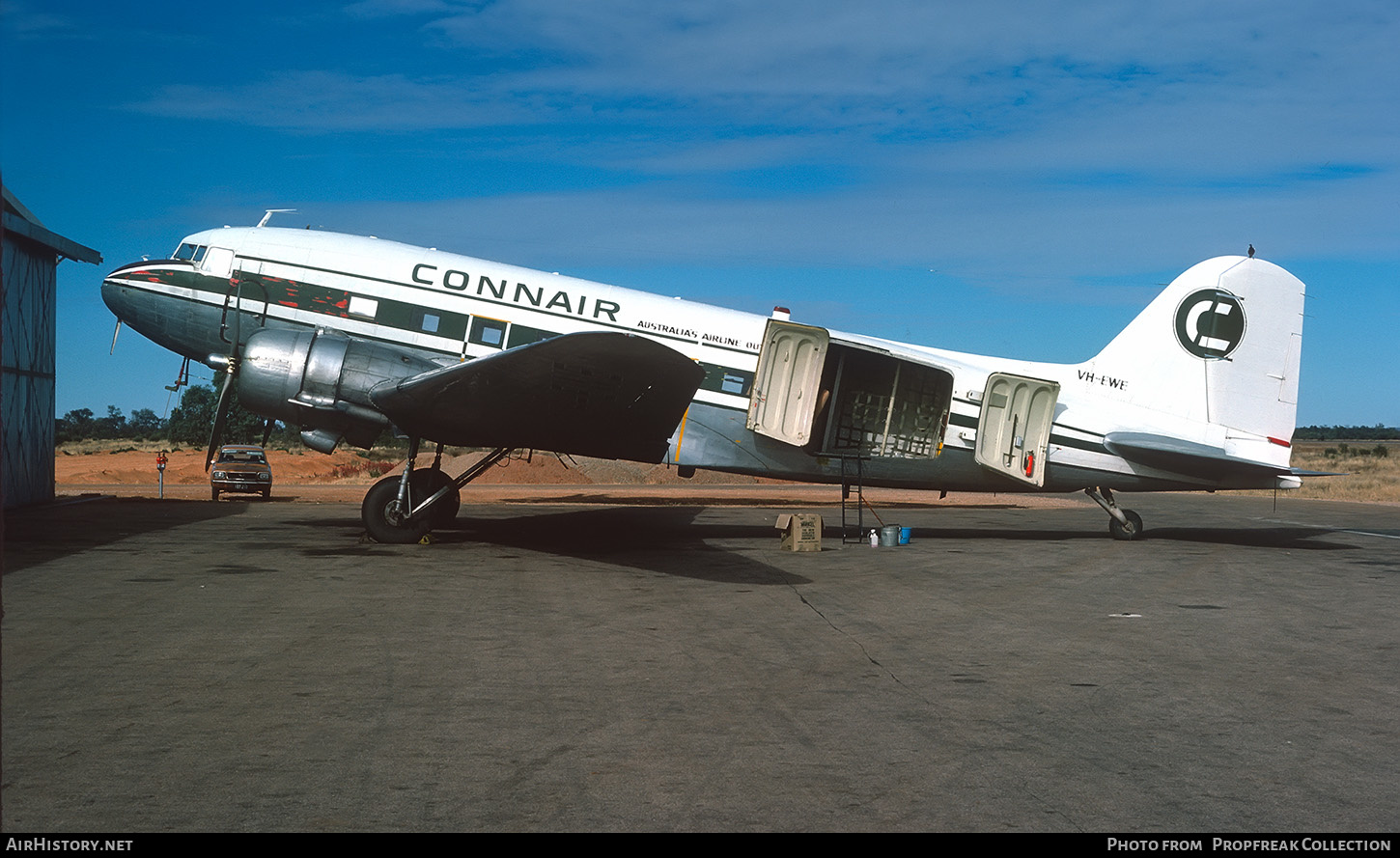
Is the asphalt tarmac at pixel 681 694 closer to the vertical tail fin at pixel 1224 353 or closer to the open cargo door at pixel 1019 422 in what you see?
the open cargo door at pixel 1019 422

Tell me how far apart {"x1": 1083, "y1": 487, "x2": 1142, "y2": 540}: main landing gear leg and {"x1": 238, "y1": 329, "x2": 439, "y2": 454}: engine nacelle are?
12.2 meters

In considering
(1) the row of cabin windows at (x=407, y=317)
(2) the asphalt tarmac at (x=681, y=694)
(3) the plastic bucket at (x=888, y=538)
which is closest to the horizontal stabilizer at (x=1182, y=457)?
(2) the asphalt tarmac at (x=681, y=694)

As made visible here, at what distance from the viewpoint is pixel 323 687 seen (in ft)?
23.9

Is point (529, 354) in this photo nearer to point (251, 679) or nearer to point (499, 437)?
point (499, 437)

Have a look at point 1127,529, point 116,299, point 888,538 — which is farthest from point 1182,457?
point 116,299

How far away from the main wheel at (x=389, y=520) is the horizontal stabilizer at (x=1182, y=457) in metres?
11.7

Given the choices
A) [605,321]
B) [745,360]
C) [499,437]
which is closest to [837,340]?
[745,360]

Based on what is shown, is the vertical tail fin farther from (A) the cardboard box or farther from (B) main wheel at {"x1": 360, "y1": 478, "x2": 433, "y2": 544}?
(B) main wheel at {"x1": 360, "y1": 478, "x2": 433, "y2": 544}

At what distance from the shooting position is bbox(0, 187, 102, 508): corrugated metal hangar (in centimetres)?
2208

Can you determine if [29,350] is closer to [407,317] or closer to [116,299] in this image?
[116,299]

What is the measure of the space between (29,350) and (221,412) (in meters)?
11.1

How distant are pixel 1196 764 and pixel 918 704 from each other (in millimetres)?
1829

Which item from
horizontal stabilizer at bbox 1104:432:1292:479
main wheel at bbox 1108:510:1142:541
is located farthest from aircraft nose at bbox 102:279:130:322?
main wheel at bbox 1108:510:1142:541

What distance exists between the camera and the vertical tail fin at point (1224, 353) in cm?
1819
